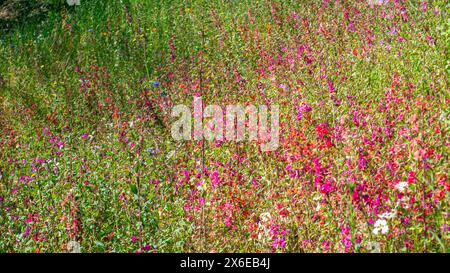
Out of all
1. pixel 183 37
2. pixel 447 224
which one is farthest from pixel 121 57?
pixel 447 224

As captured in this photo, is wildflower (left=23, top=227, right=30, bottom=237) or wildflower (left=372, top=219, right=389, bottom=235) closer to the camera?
wildflower (left=372, top=219, right=389, bottom=235)

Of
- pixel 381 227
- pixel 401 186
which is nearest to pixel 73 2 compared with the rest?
pixel 401 186

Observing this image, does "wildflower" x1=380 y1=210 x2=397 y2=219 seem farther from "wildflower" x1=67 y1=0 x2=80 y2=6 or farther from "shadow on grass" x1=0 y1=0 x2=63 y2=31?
"shadow on grass" x1=0 y1=0 x2=63 y2=31

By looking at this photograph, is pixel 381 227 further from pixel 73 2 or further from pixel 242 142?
pixel 73 2

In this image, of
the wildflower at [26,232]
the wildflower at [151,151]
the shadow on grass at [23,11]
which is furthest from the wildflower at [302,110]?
the shadow on grass at [23,11]

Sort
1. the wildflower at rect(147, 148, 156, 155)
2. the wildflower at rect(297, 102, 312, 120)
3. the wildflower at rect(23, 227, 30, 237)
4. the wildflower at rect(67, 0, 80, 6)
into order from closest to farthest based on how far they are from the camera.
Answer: the wildflower at rect(23, 227, 30, 237) → the wildflower at rect(297, 102, 312, 120) → the wildflower at rect(147, 148, 156, 155) → the wildflower at rect(67, 0, 80, 6)

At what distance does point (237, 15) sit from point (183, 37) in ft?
2.65

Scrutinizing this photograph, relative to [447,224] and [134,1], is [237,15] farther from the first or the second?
[447,224]

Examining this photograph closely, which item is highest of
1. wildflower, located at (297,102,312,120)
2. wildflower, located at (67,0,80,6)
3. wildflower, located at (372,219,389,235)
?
wildflower, located at (67,0,80,6)

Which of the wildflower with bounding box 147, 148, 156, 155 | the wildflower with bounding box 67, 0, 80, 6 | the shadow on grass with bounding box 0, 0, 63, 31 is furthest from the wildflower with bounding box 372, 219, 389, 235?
the shadow on grass with bounding box 0, 0, 63, 31

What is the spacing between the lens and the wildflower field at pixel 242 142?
3.18m

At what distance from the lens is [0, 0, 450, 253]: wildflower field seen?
3182mm

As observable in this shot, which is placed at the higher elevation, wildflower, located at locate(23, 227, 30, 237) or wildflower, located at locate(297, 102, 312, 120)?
wildflower, located at locate(297, 102, 312, 120)
